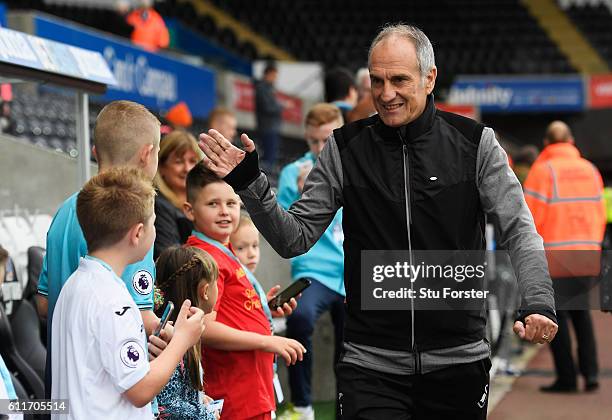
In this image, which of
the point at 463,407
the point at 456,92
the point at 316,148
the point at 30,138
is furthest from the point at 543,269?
the point at 456,92

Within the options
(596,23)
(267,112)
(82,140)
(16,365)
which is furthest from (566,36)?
(16,365)

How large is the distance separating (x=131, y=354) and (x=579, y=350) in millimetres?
6099

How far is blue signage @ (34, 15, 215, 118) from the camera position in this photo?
12.5 metres

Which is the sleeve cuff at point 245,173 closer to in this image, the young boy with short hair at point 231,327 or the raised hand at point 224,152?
the raised hand at point 224,152

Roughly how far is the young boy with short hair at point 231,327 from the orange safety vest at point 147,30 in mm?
12857

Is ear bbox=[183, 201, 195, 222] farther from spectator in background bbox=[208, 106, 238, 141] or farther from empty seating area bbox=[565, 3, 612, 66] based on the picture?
empty seating area bbox=[565, 3, 612, 66]

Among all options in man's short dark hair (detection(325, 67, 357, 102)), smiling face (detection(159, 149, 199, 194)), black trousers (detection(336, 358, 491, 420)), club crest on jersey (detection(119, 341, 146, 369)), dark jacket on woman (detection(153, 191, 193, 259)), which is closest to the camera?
club crest on jersey (detection(119, 341, 146, 369))

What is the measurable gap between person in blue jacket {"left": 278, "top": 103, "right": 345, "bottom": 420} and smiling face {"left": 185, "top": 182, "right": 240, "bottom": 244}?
141 centimetres

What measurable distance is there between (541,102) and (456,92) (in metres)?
2.38

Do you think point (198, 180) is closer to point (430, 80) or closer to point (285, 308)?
point (285, 308)

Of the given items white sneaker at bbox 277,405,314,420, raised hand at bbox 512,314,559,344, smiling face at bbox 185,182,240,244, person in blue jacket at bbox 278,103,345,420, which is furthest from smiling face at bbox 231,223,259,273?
raised hand at bbox 512,314,559,344

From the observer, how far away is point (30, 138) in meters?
10.3

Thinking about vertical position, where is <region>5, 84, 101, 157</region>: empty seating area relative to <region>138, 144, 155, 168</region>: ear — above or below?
above

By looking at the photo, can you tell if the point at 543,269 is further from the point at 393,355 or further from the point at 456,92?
the point at 456,92
